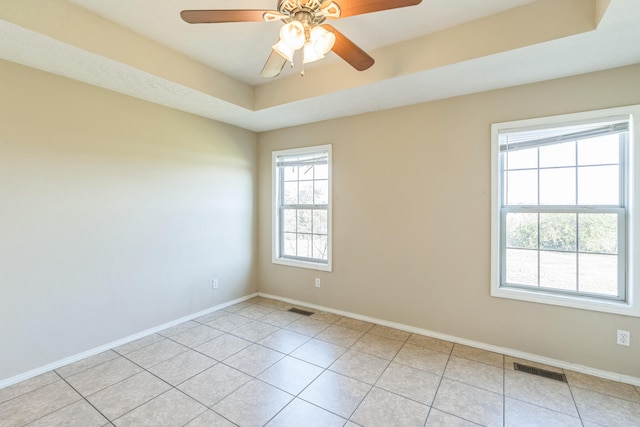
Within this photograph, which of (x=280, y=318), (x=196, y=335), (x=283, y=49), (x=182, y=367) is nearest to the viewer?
(x=283, y=49)

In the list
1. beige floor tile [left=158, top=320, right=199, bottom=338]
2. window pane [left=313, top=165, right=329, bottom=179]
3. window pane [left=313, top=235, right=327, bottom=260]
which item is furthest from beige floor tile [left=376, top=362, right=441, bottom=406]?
window pane [left=313, top=165, right=329, bottom=179]

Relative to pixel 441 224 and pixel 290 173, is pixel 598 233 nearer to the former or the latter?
pixel 441 224

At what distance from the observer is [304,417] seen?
6.03 feet

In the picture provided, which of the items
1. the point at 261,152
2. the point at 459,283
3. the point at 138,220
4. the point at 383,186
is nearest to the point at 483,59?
the point at 383,186

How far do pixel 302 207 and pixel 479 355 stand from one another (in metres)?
2.64

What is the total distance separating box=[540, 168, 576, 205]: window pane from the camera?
95.5 inches

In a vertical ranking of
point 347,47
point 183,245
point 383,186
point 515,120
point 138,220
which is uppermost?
point 347,47

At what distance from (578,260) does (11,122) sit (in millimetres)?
4777

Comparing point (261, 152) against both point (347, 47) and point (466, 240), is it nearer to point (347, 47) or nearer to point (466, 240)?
point (347, 47)

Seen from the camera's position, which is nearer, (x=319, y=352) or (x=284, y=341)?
(x=319, y=352)

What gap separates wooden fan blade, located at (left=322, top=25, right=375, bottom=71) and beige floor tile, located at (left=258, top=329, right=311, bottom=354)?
253 cm

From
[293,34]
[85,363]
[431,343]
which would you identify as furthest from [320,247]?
[293,34]

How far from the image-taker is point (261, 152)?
4.26 meters

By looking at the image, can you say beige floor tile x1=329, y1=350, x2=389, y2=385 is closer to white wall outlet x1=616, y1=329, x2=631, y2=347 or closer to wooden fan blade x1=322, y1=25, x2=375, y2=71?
white wall outlet x1=616, y1=329, x2=631, y2=347
